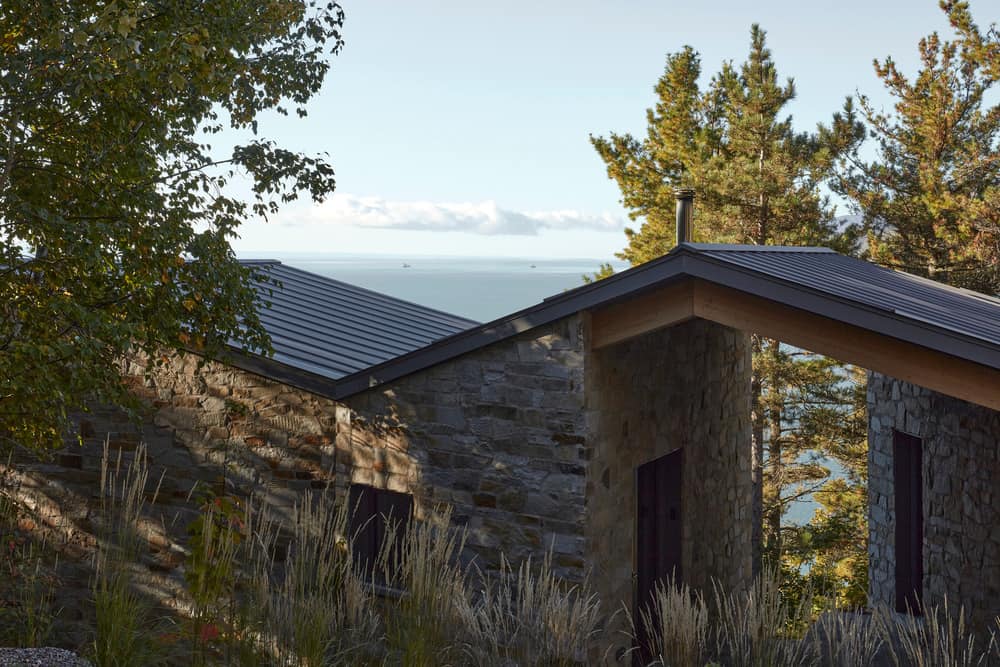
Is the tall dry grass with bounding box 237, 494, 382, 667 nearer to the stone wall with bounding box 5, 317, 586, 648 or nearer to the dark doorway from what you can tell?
the stone wall with bounding box 5, 317, 586, 648

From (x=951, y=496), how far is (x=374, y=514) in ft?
17.2

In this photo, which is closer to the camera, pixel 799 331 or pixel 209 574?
pixel 209 574

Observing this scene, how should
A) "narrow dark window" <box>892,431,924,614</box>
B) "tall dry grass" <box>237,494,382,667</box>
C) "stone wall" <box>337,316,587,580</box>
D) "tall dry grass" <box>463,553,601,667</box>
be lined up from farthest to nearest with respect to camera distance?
"narrow dark window" <box>892,431,924,614</box> → "stone wall" <box>337,316,587,580</box> → "tall dry grass" <box>463,553,601,667</box> → "tall dry grass" <box>237,494,382,667</box>

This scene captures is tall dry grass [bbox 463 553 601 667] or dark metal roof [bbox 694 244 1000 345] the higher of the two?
dark metal roof [bbox 694 244 1000 345]

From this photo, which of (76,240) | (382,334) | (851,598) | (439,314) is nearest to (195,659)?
(76,240)

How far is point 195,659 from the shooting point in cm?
575

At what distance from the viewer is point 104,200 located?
7.07 meters

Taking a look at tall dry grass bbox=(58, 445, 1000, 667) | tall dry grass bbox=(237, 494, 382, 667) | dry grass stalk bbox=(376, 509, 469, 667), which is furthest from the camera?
dry grass stalk bbox=(376, 509, 469, 667)

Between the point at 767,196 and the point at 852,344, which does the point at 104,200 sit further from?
the point at 767,196

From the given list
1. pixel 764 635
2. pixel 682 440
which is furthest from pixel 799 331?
pixel 682 440

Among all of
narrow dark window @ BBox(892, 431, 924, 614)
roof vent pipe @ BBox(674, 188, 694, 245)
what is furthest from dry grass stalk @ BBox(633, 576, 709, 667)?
narrow dark window @ BBox(892, 431, 924, 614)

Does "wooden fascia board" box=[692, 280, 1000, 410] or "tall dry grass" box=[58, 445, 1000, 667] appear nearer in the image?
"tall dry grass" box=[58, 445, 1000, 667]

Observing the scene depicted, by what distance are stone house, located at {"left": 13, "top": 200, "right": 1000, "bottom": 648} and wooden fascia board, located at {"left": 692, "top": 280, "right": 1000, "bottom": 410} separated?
1 centimetres

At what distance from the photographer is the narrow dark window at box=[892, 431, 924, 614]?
9.97m
